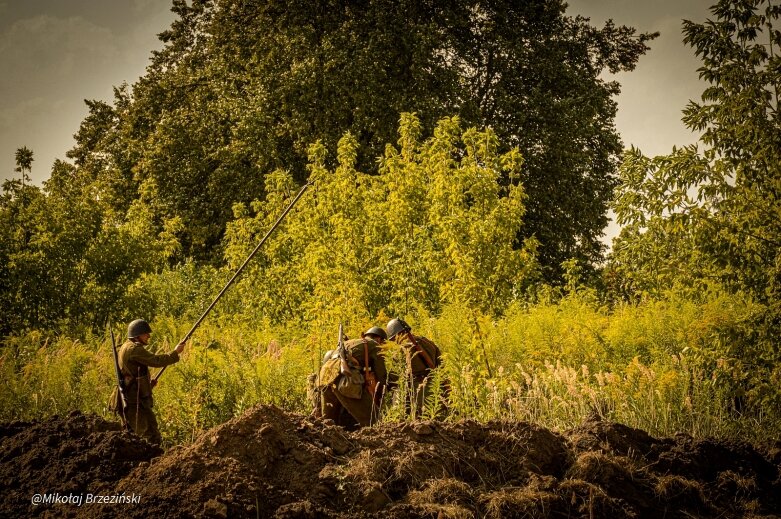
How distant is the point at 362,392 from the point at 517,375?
6.59 ft

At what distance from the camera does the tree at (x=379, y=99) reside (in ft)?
75.3

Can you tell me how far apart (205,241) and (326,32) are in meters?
7.42

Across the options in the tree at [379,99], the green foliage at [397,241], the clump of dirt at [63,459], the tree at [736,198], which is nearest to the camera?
the clump of dirt at [63,459]

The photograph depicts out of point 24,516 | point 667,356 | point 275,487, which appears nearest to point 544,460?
point 275,487

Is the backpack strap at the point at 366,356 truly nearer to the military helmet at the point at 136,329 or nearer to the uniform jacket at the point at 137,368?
the uniform jacket at the point at 137,368

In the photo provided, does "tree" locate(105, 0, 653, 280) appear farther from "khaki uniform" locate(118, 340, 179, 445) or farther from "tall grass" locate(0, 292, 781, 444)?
"khaki uniform" locate(118, 340, 179, 445)

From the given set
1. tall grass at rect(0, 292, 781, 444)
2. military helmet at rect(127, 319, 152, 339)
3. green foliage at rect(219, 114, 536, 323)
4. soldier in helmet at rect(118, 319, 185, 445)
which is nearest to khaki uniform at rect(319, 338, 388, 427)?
tall grass at rect(0, 292, 781, 444)

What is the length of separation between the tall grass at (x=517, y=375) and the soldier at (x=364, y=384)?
434 mm

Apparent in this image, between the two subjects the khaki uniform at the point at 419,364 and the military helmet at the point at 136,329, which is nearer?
the khaki uniform at the point at 419,364

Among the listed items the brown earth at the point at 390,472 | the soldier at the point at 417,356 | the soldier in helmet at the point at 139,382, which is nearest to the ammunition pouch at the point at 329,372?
the soldier at the point at 417,356

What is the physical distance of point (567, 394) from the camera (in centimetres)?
913

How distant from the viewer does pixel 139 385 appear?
9.60 metres

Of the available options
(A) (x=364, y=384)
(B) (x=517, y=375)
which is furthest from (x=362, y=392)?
(B) (x=517, y=375)

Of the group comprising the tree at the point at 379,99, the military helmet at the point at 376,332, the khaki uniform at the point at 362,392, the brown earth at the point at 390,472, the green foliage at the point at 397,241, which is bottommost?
the brown earth at the point at 390,472
